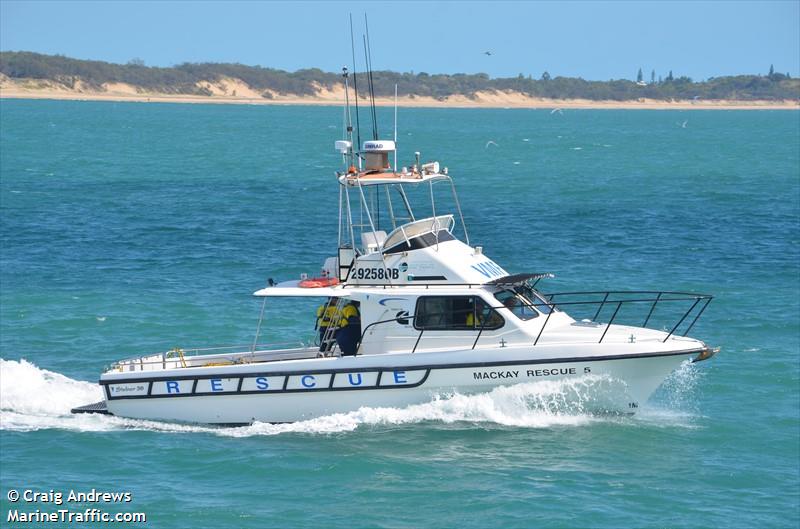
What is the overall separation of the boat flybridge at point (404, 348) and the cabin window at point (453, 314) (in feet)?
0.06

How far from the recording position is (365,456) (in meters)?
20.5

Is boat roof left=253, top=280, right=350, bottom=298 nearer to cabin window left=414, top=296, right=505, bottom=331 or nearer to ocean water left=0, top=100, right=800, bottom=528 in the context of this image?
cabin window left=414, top=296, right=505, bottom=331

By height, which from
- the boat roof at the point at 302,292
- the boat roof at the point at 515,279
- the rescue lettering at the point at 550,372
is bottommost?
the rescue lettering at the point at 550,372

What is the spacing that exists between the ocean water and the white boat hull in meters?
0.26

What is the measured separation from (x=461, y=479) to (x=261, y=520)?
11.3 feet

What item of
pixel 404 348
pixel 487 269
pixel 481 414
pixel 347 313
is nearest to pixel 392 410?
pixel 404 348

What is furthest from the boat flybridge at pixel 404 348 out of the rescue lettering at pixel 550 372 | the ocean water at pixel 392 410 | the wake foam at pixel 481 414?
the ocean water at pixel 392 410

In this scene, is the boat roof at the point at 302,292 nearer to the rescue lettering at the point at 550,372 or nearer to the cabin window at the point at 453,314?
the cabin window at the point at 453,314

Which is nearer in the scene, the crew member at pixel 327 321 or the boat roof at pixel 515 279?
the boat roof at pixel 515 279

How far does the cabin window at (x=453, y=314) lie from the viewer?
21.4m

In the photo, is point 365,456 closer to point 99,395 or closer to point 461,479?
point 461,479

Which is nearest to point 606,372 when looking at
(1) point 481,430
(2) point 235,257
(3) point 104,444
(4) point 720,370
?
(1) point 481,430

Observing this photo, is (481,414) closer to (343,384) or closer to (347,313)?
(343,384)

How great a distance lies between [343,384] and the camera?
70.1ft
